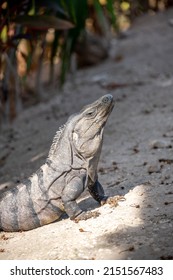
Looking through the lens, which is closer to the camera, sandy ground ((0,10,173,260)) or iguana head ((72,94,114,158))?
sandy ground ((0,10,173,260))

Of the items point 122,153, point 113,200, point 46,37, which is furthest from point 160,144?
point 46,37

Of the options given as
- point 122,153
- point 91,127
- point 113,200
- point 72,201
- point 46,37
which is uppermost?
point 91,127

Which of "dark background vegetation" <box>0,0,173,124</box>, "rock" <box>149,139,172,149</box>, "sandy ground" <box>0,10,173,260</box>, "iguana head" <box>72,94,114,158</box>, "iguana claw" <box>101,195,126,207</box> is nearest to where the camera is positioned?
"sandy ground" <box>0,10,173,260</box>

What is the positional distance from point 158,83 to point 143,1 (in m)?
5.47

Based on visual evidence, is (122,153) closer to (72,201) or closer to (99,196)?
(99,196)

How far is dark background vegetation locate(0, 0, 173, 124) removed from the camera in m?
6.66

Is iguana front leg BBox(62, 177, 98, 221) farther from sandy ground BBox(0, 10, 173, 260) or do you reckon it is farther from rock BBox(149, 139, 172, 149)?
rock BBox(149, 139, 172, 149)

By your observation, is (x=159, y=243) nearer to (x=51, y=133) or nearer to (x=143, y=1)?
(x=51, y=133)

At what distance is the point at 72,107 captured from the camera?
972 centimetres

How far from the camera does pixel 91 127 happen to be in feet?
15.4

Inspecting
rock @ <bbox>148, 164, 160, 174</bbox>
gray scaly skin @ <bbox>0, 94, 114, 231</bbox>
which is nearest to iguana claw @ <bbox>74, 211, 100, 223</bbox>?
gray scaly skin @ <bbox>0, 94, 114, 231</bbox>

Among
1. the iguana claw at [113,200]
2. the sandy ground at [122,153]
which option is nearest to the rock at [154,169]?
the sandy ground at [122,153]

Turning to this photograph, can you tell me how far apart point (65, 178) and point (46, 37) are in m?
5.75

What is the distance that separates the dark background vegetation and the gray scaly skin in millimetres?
2083
